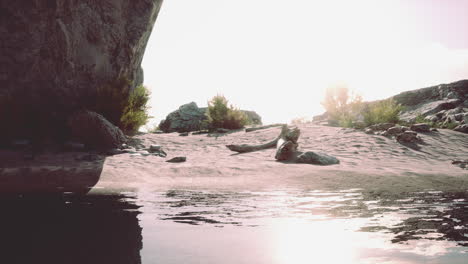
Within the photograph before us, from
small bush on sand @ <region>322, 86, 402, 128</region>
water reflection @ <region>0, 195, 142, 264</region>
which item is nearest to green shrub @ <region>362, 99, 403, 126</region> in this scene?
small bush on sand @ <region>322, 86, 402, 128</region>

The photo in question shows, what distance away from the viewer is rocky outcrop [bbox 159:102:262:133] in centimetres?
1670

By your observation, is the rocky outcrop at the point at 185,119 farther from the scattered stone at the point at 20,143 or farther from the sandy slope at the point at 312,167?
the scattered stone at the point at 20,143

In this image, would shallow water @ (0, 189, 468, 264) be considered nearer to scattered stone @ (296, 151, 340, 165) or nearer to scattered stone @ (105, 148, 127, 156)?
scattered stone @ (296, 151, 340, 165)

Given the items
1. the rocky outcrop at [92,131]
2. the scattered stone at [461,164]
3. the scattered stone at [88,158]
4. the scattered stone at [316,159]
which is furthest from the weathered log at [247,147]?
the scattered stone at [461,164]

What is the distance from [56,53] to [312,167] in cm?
751

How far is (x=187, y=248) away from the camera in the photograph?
A: 2.10 meters

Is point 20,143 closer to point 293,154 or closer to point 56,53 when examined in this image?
point 56,53

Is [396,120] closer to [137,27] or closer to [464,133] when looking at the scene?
[464,133]

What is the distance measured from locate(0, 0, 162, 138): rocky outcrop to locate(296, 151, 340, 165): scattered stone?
6.39 m

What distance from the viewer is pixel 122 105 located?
34.3ft

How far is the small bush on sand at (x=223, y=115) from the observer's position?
1432 centimetres

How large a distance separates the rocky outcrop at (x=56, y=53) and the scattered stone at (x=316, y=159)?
639cm

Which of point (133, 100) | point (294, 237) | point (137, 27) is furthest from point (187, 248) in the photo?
point (137, 27)

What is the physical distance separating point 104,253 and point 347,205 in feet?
8.12
